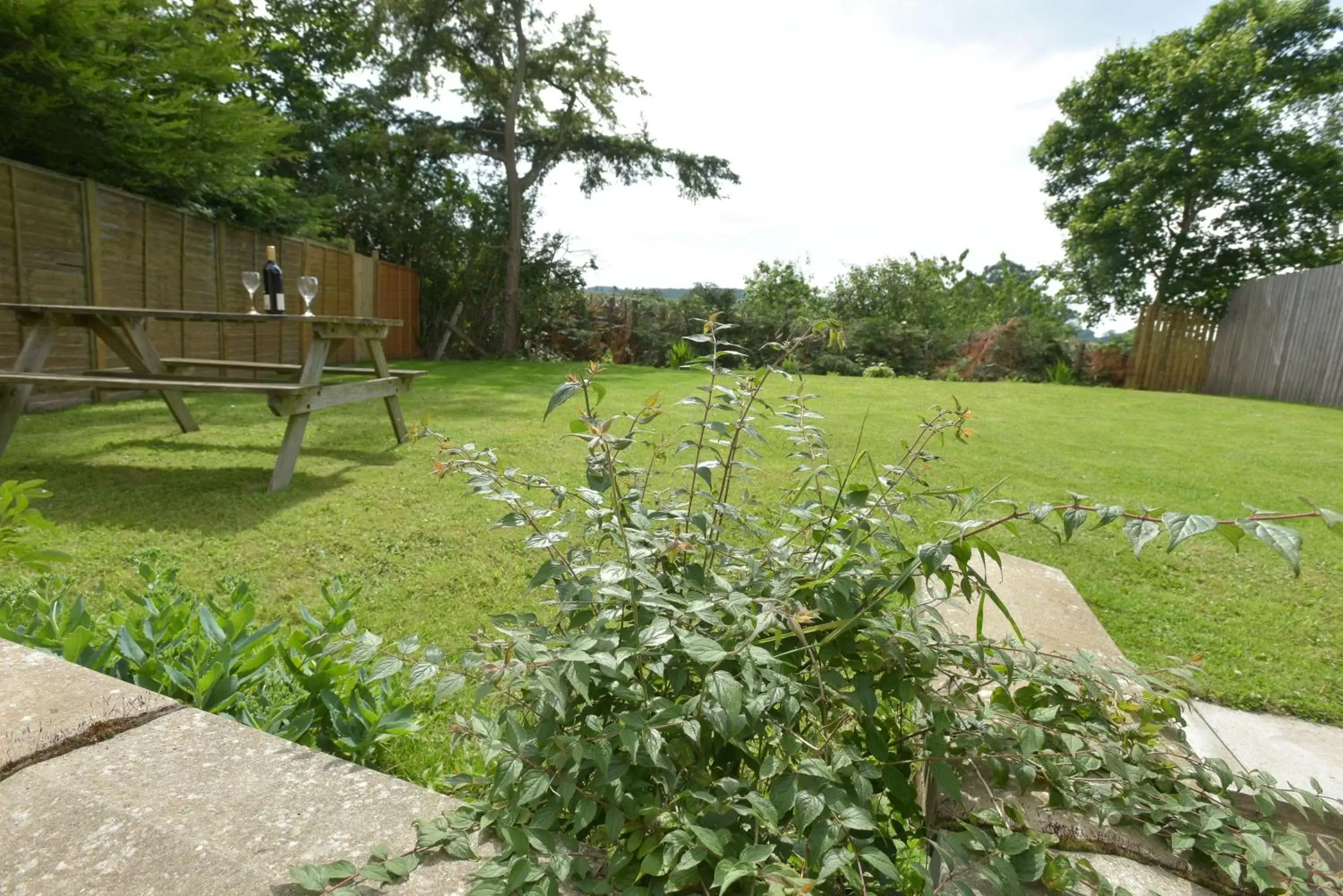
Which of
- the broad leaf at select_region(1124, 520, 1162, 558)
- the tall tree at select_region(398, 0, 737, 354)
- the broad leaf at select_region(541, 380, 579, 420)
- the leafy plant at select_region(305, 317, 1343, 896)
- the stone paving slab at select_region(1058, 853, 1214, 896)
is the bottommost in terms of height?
the stone paving slab at select_region(1058, 853, 1214, 896)

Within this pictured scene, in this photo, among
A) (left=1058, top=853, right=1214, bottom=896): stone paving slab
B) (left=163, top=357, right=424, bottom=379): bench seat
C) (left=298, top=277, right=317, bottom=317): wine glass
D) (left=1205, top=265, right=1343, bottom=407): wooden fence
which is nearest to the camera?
(left=1058, top=853, right=1214, bottom=896): stone paving slab

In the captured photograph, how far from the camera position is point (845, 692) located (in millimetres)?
965

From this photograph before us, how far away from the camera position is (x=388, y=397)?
450 cm

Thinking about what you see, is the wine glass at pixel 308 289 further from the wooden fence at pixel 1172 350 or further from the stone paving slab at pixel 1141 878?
the wooden fence at pixel 1172 350

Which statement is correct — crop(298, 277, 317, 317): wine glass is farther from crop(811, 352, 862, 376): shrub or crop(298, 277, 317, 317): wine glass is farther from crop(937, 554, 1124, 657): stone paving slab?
crop(811, 352, 862, 376): shrub

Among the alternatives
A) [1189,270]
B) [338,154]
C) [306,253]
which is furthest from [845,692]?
[1189,270]

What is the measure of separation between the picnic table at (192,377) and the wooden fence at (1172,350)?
13332 mm

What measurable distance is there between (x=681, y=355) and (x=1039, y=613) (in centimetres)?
129

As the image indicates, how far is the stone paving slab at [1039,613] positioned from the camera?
170cm

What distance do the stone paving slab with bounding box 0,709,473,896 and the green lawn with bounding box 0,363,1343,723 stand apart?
40.2 inches

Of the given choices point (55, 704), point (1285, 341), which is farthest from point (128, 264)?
point (1285, 341)

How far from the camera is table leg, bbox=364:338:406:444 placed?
14.9 ft

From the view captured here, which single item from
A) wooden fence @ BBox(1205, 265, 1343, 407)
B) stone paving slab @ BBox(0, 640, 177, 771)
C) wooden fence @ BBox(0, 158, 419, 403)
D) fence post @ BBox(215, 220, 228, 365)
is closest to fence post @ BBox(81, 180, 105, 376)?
wooden fence @ BBox(0, 158, 419, 403)

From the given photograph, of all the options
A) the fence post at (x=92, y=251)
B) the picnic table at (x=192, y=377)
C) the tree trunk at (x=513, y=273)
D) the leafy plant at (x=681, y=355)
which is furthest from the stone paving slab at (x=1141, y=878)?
the tree trunk at (x=513, y=273)
